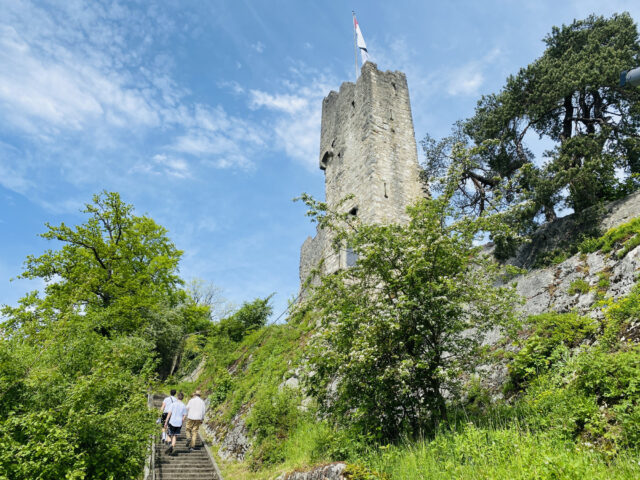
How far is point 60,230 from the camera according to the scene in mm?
17062

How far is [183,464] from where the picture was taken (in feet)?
32.0

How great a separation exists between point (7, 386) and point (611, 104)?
714 inches

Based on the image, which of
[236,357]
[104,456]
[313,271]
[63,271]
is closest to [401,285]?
[313,271]

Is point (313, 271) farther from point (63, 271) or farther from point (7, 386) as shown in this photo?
point (63, 271)

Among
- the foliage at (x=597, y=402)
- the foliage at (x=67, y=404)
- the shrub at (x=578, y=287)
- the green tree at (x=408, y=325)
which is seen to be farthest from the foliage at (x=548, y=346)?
the foliage at (x=67, y=404)

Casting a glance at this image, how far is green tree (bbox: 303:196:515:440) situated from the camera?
19.4ft

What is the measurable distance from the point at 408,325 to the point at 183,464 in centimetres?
740

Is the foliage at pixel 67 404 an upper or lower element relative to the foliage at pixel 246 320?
lower

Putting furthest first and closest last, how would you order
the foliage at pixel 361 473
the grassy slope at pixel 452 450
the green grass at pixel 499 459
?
1. the foliage at pixel 361 473
2. the grassy slope at pixel 452 450
3. the green grass at pixel 499 459

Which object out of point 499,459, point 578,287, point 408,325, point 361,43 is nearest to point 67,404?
point 408,325

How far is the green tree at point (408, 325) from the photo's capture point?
592 cm

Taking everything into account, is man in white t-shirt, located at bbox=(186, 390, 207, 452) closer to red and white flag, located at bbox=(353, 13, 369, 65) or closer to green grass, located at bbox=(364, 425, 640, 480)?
green grass, located at bbox=(364, 425, 640, 480)

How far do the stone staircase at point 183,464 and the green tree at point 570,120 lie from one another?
10349mm

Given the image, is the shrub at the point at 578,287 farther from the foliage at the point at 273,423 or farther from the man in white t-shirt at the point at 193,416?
the man in white t-shirt at the point at 193,416
